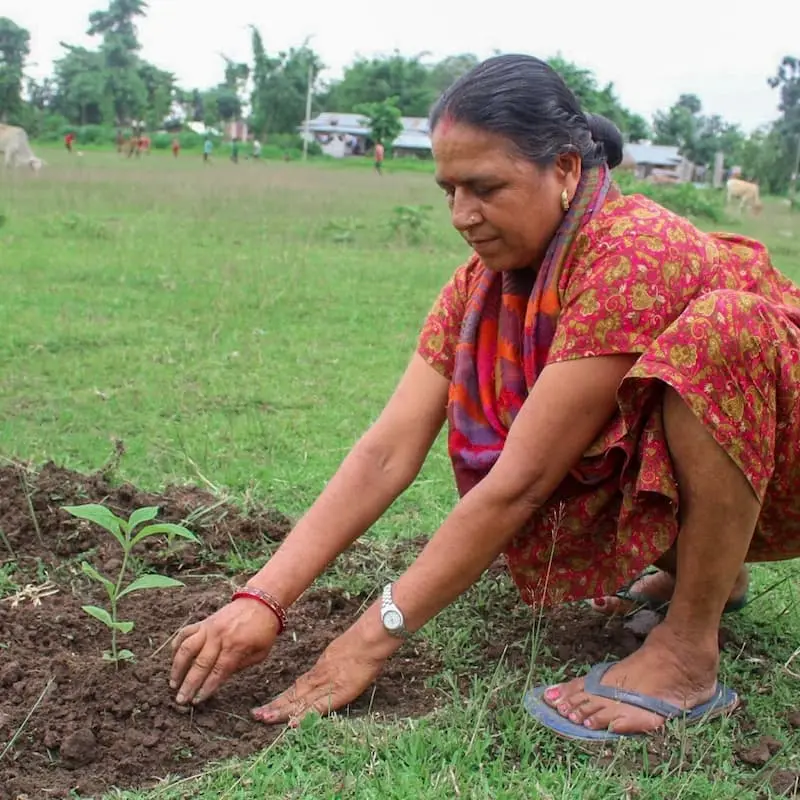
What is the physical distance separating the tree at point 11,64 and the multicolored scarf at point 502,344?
157ft

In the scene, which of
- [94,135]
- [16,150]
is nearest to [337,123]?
[94,135]

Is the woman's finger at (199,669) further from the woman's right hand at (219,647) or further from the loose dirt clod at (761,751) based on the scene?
the loose dirt clod at (761,751)

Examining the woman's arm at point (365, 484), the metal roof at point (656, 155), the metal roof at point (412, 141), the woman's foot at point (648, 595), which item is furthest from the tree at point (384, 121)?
the woman's arm at point (365, 484)

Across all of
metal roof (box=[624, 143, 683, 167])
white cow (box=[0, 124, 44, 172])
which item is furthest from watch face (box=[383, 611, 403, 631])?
metal roof (box=[624, 143, 683, 167])

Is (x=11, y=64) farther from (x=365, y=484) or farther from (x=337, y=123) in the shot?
(x=365, y=484)

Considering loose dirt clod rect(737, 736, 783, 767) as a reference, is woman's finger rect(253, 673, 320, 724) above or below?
below

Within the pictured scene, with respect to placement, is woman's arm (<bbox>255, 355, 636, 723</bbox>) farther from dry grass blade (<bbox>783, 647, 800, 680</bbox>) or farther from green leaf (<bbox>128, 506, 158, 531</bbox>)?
dry grass blade (<bbox>783, 647, 800, 680</bbox>)

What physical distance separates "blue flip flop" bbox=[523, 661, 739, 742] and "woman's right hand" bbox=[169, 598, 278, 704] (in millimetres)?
537

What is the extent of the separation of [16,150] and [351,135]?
158 feet

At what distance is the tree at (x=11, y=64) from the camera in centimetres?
4509

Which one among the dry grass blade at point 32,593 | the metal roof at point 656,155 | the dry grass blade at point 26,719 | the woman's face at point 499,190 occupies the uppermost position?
the metal roof at point 656,155

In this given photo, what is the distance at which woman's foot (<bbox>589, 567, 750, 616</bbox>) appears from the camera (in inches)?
98.4

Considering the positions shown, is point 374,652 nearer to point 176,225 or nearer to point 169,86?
point 176,225

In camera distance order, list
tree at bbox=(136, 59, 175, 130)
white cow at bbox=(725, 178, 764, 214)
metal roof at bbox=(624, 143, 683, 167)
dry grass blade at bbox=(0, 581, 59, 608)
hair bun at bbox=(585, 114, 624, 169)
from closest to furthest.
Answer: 1. hair bun at bbox=(585, 114, 624, 169)
2. dry grass blade at bbox=(0, 581, 59, 608)
3. white cow at bbox=(725, 178, 764, 214)
4. tree at bbox=(136, 59, 175, 130)
5. metal roof at bbox=(624, 143, 683, 167)
